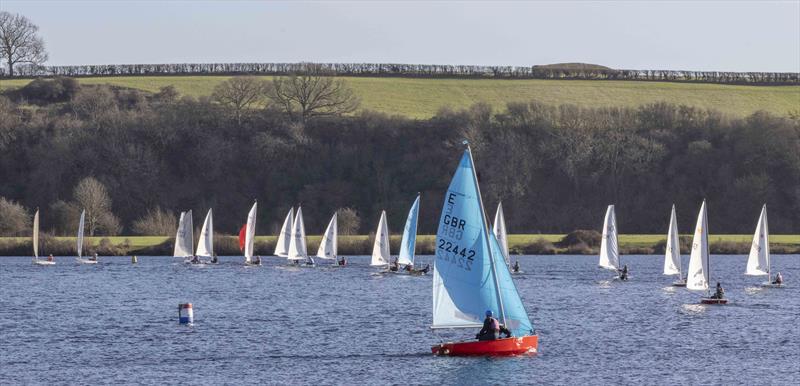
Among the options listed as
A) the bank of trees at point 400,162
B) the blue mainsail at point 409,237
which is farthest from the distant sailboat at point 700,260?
the bank of trees at point 400,162

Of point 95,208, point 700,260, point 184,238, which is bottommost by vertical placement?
A: point 700,260

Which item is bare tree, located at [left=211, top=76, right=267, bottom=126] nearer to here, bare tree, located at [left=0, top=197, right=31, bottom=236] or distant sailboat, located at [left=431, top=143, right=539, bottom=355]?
bare tree, located at [left=0, top=197, right=31, bottom=236]

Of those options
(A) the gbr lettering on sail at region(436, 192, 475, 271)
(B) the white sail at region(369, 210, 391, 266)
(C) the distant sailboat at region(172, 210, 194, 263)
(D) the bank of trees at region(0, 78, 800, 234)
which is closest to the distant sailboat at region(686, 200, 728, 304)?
(B) the white sail at region(369, 210, 391, 266)

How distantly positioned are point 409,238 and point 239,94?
84.9m

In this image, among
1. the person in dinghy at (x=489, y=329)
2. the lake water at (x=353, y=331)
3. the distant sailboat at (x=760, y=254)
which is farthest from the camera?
the distant sailboat at (x=760, y=254)

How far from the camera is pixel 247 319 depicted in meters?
76.9

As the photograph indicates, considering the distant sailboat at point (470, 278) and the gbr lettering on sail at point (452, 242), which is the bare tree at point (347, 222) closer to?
the distant sailboat at point (470, 278)

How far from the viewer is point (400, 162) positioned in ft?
587

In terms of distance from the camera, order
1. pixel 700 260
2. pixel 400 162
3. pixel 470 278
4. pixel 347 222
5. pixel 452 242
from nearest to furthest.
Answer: pixel 452 242
pixel 470 278
pixel 700 260
pixel 347 222
pixel 400 162

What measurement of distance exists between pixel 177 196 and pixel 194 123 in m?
14.8

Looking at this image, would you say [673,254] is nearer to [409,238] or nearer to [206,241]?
[409,238]

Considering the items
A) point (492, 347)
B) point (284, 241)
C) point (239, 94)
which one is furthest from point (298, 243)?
point (239, 94)

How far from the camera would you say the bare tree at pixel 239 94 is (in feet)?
613

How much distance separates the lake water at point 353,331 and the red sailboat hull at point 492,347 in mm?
445
